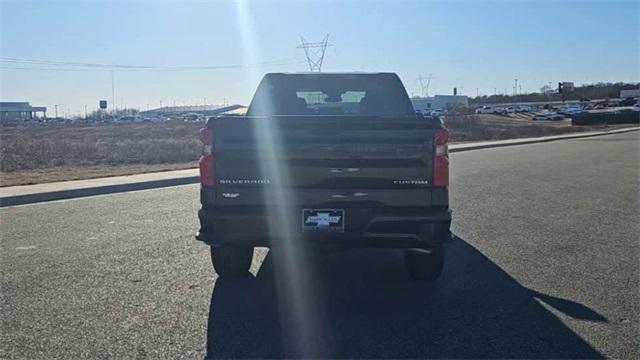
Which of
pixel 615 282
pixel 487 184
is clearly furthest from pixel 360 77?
pixel 487 184

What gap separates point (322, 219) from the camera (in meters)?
5.68

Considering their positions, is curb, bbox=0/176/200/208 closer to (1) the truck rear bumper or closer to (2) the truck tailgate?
(1) the truck rear bumper

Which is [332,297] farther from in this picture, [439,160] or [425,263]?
[439,160]

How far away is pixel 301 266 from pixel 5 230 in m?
5.00

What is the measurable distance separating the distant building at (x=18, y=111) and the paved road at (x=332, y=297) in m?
161

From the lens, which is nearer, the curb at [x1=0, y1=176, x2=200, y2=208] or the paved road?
the paved road

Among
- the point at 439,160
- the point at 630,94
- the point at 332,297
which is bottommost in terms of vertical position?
the point at 332,297

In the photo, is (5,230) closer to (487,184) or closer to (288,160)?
(288,160)

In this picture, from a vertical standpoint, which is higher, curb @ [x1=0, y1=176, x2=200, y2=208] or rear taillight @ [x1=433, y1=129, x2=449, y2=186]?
rear taillight @ [x1=433, y1=129, x2=449, y2=186]

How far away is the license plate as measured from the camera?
5.66 m

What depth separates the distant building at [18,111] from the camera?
160 m

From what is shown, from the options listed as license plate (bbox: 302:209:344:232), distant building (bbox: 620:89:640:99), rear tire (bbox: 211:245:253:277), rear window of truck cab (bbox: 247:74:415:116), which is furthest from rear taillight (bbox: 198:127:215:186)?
distant building (bbox: 620:89:640:99)

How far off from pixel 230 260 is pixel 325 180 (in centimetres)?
148

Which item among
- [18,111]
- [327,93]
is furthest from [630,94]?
[327,93]
